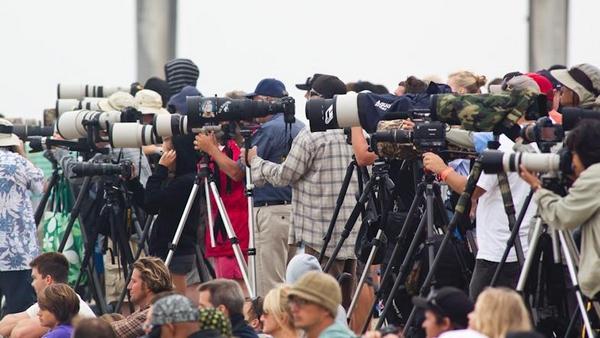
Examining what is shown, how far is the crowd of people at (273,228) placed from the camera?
6.49 metres

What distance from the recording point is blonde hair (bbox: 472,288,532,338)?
19.3 ft

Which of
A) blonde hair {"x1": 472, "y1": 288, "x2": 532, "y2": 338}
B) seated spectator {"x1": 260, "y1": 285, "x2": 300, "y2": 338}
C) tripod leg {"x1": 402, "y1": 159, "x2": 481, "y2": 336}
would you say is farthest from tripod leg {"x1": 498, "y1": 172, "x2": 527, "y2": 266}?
blonde hair {"x1": 472, "y1": 288, "x2": 532, "y2": 338}

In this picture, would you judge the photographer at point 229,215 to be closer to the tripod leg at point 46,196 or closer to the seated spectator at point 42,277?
the seated spectator at point 42,277

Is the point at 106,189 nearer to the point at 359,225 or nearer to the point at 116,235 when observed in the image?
the point at 116,235

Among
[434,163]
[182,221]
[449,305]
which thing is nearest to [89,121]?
[182,221]

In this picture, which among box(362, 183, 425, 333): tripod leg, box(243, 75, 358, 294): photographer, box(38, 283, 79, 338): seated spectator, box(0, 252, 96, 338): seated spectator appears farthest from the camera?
box(243, 75, 358, 294): photographer

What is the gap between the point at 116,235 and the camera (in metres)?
9.59

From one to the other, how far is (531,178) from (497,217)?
0.84 m

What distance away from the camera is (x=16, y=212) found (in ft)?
31.6

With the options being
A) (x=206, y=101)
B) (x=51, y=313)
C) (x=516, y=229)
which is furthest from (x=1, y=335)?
(x=516, y=229)

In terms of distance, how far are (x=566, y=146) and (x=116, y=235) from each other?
3.60 metres

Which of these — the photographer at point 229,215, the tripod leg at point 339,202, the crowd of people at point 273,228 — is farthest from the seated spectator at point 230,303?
the photographer at point 229,215

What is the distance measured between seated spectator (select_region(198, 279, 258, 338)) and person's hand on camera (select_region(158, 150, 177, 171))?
7.67ft

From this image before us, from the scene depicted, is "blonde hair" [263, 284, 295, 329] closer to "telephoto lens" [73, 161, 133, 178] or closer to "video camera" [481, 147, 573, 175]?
"video camera" [481, 147, 573, 175]
